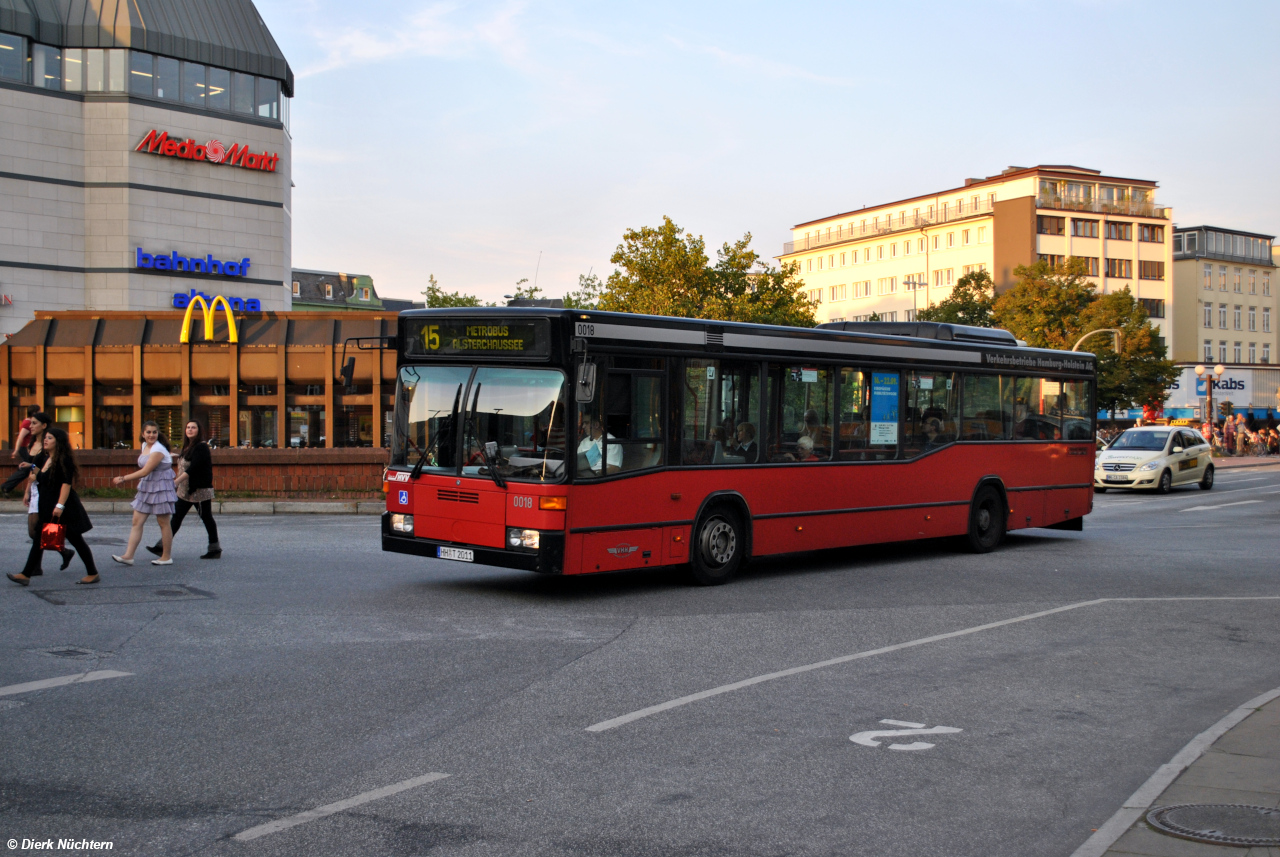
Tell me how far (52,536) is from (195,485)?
100 inches

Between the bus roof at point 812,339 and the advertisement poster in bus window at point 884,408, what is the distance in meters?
0.27

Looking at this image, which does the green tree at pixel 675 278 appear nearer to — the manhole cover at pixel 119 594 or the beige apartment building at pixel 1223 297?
the manhole cover at pixel 119 594

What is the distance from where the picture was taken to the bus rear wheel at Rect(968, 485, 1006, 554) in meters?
15.6

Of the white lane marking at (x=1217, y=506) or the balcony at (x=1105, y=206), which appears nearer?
the white lane marking at (x=1217, y=506)

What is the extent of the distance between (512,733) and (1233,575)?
35.2 feet

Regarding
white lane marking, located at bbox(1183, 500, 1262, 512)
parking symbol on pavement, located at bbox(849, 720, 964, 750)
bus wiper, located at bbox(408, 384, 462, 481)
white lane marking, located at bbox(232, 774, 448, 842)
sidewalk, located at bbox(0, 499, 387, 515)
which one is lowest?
parking symbol on pavement, located at bbox(849, 720, 964, 750)

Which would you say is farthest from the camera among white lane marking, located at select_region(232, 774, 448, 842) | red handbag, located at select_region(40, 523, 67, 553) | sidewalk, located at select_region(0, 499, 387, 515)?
sidewalk, located at select_region(0, 499, 387, 515)

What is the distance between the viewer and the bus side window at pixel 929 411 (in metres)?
14.5

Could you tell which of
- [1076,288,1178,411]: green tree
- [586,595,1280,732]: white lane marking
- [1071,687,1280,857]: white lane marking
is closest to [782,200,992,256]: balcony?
[1076,288,1178,411]: green tree

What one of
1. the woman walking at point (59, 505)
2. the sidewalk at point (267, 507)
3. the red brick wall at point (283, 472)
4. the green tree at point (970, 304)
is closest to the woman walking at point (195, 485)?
the woman walking at point (59, 505)

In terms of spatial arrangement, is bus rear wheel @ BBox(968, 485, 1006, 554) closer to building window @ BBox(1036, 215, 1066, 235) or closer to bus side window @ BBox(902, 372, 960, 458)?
bus side window @ BBox(902, 372, 960, 458)

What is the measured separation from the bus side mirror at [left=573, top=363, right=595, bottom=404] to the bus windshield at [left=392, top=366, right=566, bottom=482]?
33 centimetres

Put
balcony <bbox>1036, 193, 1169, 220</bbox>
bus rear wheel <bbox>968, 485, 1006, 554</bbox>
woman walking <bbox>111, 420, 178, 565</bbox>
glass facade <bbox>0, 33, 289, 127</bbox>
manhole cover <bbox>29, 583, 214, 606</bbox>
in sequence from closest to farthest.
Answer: manhole cover <bbox>29, 583, 214, 606</bbox>, woman walking <bbox>111, 420, 178, 565</bbox>, bus rear wheel <bbox>968, 485, 1006, 554</bbox>, glass facade <bbox>0, 33, 289, 127</bbox>, balcony <bbox>1036, 193, 1169, 220</bbox>

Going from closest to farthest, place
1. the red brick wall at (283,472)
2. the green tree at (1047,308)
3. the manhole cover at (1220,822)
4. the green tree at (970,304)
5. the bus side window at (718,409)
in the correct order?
the manhole cover at (1220,822) < the bus side window at (718,409) < the red brick wall at (283,472) < the green tree at (1047,308) < the green tree at (970,304)
